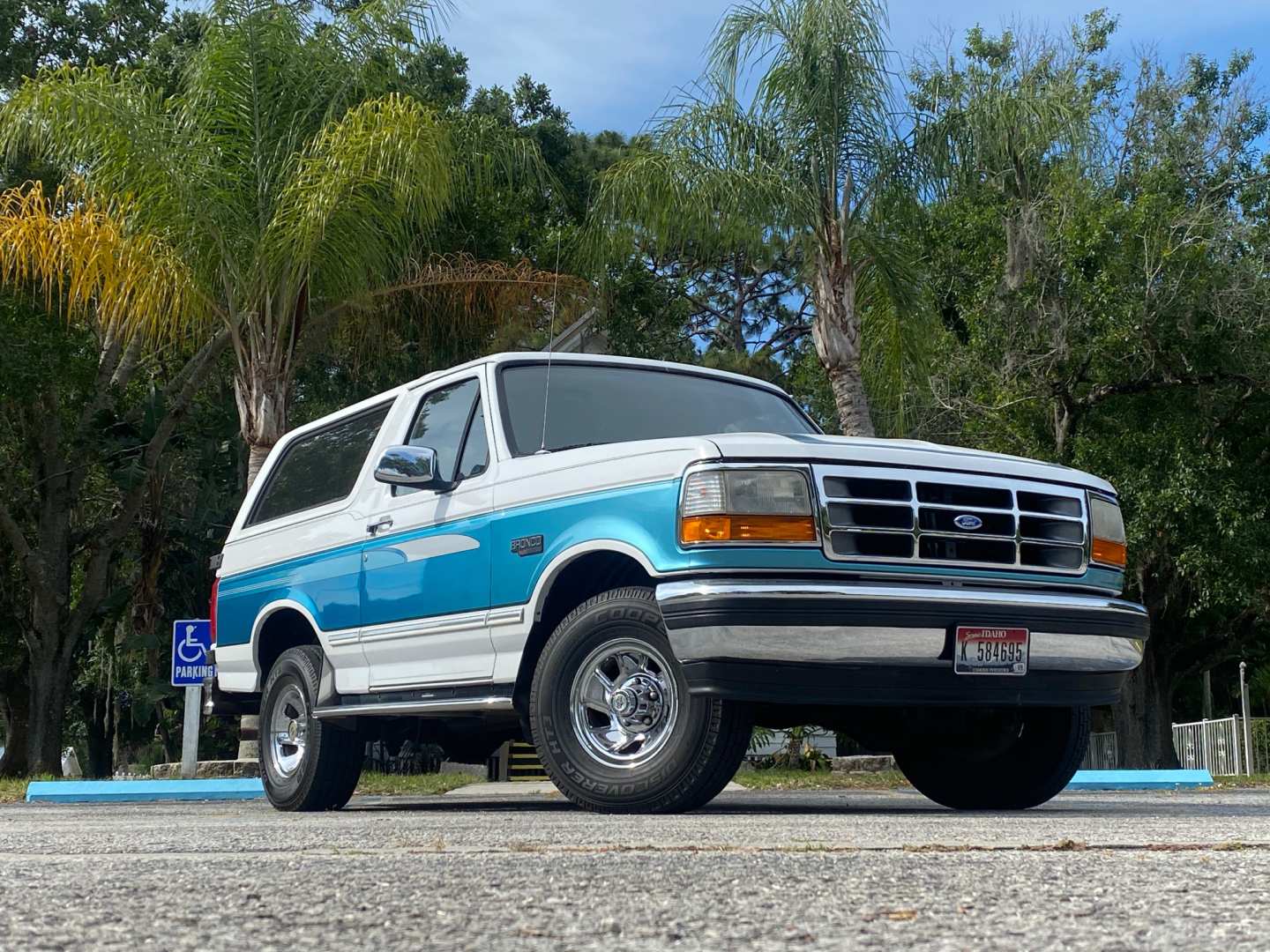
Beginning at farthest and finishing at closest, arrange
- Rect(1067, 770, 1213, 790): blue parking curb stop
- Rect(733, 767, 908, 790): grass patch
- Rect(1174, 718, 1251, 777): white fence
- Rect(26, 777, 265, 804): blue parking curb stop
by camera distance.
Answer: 1. Rect(1174, 718, 1251, 777): white fence
2. Rect(733, 767, 908, 790): grass patch
3. Rect(1067, 770, 1213, 790): blue parking curb stop
4. Rect(26, 777, 265, 804): blue parking curb stop

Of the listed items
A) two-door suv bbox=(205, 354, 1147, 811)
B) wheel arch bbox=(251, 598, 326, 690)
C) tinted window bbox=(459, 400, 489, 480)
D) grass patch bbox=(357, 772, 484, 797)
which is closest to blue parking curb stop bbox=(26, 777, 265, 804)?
grass patch bbox=(357, 772, 484, 797)

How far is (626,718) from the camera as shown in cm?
646

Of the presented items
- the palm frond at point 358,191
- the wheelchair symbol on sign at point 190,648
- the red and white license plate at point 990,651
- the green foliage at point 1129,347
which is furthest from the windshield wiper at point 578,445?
the green foliage at point 1129,347

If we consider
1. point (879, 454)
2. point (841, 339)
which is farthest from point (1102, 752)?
point (879, 454)

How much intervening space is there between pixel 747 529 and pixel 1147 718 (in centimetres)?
2442

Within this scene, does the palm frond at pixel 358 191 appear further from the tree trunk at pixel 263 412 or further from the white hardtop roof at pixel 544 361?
the white hardtop roof at pixel 544 361

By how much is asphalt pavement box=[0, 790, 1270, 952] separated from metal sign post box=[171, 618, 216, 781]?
8.68 meters

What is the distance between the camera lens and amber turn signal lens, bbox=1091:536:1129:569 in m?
7.12

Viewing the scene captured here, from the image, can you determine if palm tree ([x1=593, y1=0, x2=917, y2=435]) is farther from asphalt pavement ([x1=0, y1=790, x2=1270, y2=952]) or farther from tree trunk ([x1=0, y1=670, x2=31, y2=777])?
tree trunk ([x1=0, y1=670, x2=31, y2=777])

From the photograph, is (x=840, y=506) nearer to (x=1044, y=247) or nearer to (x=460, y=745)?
(x=460, y=745)

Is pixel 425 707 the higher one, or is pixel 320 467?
pixel 320 467

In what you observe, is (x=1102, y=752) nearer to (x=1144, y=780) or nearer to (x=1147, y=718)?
(x=1147, y=718)

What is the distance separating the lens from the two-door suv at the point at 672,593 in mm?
6188

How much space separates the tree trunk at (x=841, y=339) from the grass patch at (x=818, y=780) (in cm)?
387
